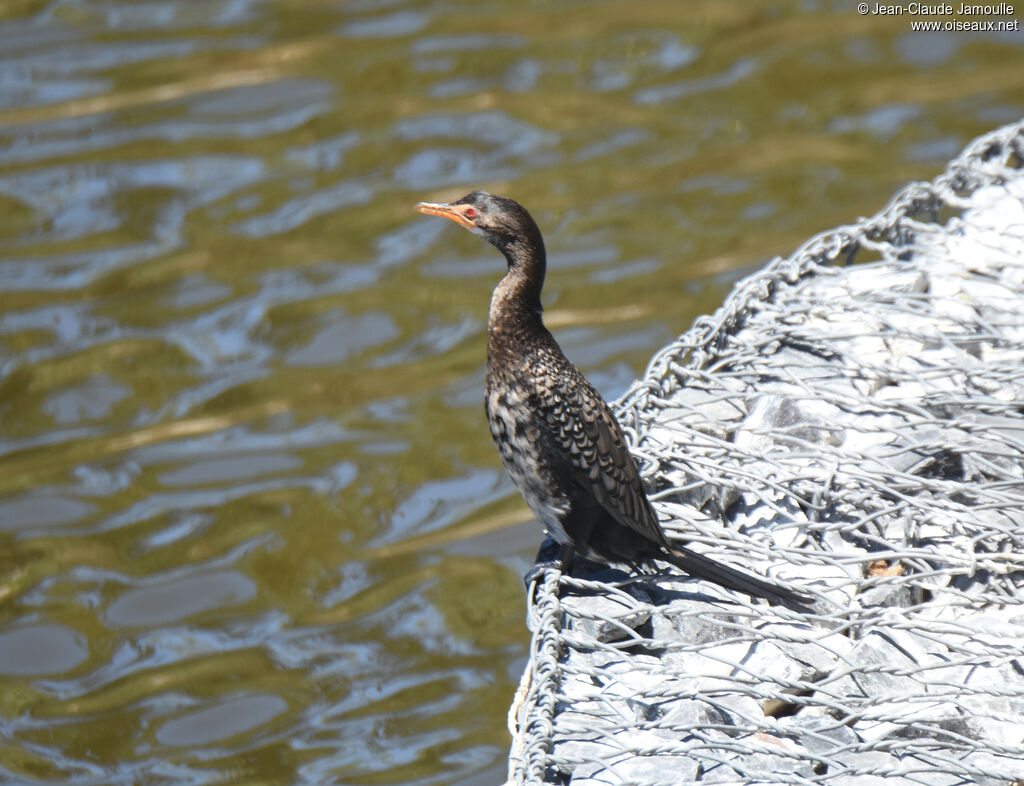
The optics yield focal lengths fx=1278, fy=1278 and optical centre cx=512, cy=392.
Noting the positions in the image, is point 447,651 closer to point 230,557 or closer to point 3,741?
point 230,557

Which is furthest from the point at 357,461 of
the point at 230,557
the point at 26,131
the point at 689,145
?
the point at 26,131

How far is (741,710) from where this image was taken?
2.49 metres

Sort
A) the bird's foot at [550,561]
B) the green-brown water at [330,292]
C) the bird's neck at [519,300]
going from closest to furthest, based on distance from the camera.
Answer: the bird's foot at [550,561]
the bird's neck at [519,300]
the green-brown water at [330,292]

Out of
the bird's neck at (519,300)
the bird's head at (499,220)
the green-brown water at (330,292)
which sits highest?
the bird's head at (499,220)

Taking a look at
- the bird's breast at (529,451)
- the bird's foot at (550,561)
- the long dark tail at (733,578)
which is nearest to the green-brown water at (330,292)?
the bird's foot at (550,561)

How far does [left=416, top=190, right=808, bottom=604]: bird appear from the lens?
277 centimetres

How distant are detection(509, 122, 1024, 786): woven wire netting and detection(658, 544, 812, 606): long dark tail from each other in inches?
1.6

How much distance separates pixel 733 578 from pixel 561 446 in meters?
0.48

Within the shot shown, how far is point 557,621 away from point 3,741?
102 inches

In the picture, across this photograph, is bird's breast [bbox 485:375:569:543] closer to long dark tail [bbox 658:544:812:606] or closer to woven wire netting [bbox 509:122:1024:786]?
woven wire netting [bbox 509:122:1024:786]

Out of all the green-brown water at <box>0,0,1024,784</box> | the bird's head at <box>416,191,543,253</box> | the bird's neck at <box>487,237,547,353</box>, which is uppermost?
the bird's head at <box>416,191,543,253</box>

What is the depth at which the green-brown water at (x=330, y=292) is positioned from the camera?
4.54 m

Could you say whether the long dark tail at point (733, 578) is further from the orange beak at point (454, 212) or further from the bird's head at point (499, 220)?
the orange beak at point (454, 212)

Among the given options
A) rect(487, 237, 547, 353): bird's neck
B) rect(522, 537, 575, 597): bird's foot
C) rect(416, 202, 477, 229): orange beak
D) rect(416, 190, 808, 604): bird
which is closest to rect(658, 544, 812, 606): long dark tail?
rect(416, 190, 808, 604): bird
